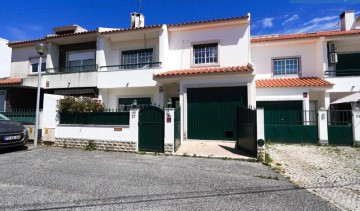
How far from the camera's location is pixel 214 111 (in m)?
11.5

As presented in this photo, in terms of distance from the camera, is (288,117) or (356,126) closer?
(356,126)

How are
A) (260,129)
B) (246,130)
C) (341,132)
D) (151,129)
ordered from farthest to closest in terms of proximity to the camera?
(341,132)
(151,129)
(246,130)
(260,129)

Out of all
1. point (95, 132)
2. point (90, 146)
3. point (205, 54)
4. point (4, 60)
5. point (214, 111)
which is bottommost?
point (90, 146)

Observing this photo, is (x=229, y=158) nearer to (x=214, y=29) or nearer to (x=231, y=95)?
(x=231, y=95)

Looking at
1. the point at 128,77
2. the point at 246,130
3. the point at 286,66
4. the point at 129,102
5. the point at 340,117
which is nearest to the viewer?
the point at 246,130

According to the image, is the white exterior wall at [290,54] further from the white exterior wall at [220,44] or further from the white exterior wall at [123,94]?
the white exterior wall at [123,94]

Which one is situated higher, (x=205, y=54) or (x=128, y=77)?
(x=205, y=54)

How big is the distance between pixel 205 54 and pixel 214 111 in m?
4.17

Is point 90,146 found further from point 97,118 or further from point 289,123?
point 289,123

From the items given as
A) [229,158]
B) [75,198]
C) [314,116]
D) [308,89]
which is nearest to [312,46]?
[308,89]

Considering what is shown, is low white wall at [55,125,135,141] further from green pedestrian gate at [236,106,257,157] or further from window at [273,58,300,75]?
window at [273,58,300,75]

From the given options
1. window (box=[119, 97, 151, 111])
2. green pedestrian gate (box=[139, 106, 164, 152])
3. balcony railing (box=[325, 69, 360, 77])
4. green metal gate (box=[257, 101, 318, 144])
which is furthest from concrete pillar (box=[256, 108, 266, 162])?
balcony railing (box=[325, 69, 360, 77])

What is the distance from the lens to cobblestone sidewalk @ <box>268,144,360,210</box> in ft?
16.2

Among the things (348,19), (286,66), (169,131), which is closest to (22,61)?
(169,131)
